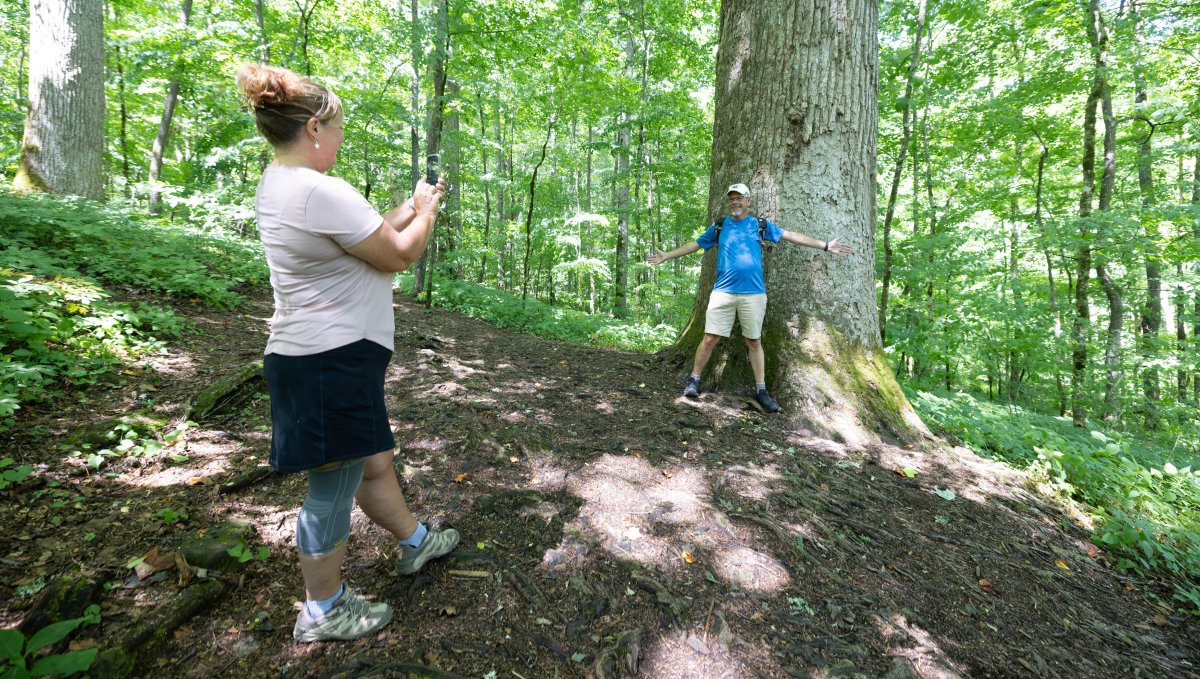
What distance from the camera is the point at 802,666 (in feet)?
5.56

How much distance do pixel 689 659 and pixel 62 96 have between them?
9.42 meters

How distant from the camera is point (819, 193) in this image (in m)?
4.00

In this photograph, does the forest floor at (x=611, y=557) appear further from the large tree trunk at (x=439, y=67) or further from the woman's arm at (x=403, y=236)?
the large tree trunk at (x=439, y=67)

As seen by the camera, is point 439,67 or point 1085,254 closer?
point 439,67

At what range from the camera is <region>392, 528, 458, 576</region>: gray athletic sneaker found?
6.42 feet

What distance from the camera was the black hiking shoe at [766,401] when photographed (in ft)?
12.8

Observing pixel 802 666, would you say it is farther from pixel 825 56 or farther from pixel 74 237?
pixel 74 237

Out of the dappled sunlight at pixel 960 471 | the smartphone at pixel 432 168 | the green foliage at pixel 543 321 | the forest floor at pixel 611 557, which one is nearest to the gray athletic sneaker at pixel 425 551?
the forest floor at pixel 611 557

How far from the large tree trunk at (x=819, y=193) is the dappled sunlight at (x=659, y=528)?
1648 mm

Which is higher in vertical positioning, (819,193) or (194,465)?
(819,193)

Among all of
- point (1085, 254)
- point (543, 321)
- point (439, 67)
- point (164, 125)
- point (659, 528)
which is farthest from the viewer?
point (164, 125)

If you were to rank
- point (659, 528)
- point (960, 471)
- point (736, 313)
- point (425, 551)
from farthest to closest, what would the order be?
point (736, 313), point (960, 471), point (659, 528), point (425, 551)

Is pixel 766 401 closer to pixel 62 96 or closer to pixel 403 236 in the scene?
pixel 403 236

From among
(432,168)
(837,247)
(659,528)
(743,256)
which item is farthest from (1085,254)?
(432,168)
